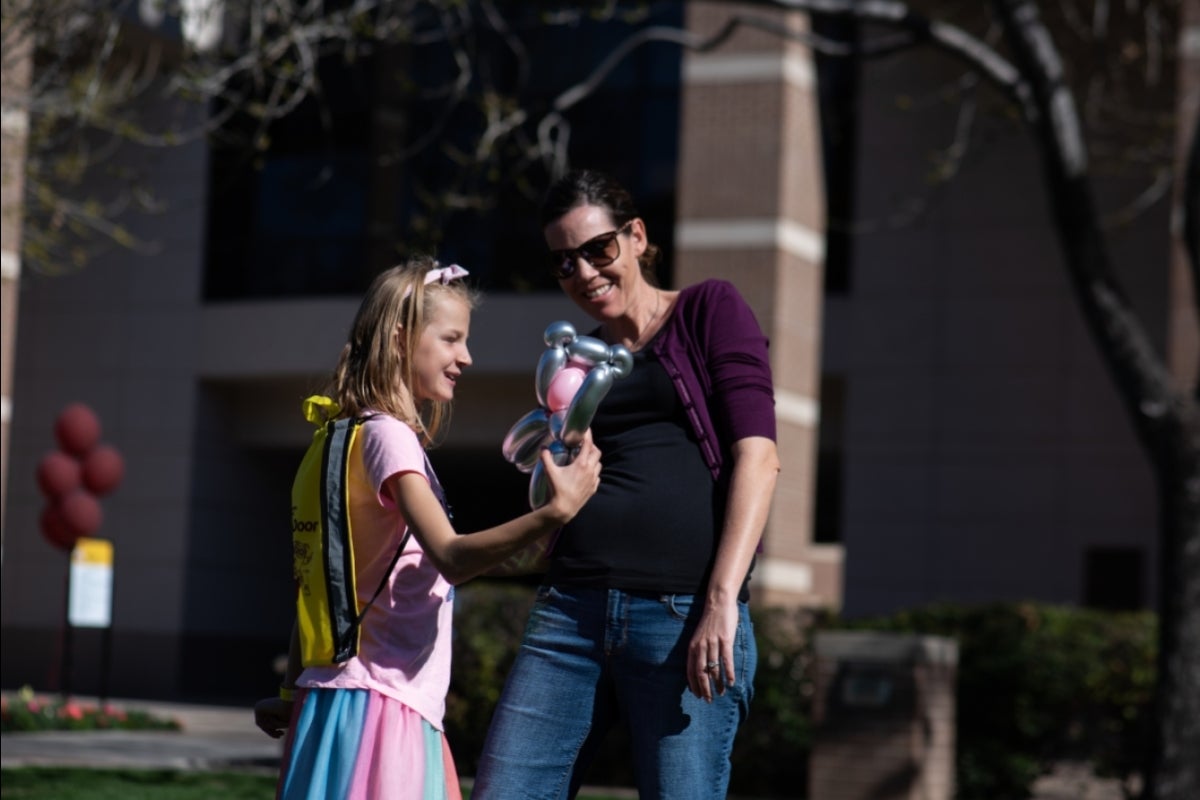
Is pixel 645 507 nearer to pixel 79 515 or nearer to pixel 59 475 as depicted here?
pixel 79 515

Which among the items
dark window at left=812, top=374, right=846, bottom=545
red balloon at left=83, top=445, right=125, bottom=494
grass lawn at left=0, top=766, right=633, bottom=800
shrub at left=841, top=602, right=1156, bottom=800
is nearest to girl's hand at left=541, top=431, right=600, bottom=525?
grass lawn at left=0, top=766, right=633, bottom=800

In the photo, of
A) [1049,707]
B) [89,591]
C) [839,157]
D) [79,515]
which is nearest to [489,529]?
[1049,707]

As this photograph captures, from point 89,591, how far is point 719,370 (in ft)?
52.0

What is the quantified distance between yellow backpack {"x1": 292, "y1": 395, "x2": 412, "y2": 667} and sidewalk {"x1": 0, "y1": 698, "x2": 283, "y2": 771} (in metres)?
7.22

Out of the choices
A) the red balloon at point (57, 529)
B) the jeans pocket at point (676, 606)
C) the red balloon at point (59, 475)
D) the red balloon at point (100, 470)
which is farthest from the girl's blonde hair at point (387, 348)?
the red balloon at point (100, 470)

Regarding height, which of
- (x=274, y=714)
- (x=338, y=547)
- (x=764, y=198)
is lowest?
(x=274, y=714)

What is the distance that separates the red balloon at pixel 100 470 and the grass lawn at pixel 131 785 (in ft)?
31.2

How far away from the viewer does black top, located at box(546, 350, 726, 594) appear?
13.2 ft

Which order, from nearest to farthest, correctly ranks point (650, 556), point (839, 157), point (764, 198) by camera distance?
point (650, 556)
point (764, 198)
point (839, 157)

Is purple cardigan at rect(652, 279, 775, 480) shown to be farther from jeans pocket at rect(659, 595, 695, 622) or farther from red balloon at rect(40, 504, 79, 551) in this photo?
red balloon at rect(40, 504, 79, 551)

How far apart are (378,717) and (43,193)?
31.3 ft

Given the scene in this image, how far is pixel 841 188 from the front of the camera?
935 inches

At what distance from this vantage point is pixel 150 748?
1438cm

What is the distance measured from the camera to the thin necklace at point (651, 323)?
4.28 meters
